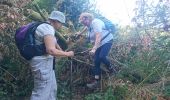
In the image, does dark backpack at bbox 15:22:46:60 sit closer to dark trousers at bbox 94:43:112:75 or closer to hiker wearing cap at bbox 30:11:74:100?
hiker wearing cap at bbox 30:11:74:100

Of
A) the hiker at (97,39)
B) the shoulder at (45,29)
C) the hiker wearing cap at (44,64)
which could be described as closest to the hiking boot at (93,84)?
the hiker at (97,39)

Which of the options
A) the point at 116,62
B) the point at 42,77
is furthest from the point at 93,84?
the point at 42,77

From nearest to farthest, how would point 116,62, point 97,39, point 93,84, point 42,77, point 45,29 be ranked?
point 45,29 → point 42,77 → point 97,39 → point 93,84 → point 116,62

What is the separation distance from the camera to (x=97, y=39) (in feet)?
21.0

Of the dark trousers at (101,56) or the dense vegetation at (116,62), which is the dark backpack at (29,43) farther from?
the dark trousers at (101,56)

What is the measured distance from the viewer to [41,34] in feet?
15.3

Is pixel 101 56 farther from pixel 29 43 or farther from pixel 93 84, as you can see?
pixel 29 43

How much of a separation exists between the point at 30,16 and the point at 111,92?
2.47 metres

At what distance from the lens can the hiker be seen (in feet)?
21.3

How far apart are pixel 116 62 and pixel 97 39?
1364mm

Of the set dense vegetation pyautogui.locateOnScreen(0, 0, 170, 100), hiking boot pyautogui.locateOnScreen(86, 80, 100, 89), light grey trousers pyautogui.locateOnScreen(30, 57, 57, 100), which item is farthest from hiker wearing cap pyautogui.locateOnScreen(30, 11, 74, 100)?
hiking boot pyautogui.locateOnScreen(86, 80, 100, 89)

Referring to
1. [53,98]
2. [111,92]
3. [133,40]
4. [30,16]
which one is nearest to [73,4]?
[133,40]

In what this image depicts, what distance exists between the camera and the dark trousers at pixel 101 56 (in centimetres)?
675

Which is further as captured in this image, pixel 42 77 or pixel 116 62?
pixel 116 62
